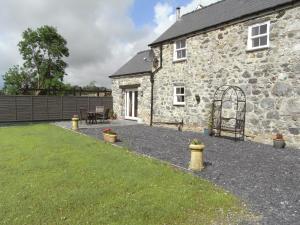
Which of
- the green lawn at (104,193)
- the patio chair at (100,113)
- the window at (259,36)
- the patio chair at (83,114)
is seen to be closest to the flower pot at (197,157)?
the green lawn at (104,193)

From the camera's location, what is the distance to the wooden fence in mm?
19922

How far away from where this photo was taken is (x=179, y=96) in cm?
1662

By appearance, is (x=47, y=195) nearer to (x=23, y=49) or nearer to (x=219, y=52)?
(x=219, y=52)

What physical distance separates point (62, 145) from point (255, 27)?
952cm

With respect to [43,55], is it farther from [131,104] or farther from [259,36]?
[259,36]

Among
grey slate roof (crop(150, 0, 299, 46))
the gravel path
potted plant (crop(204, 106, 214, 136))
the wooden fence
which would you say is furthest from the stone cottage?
the wooden fence

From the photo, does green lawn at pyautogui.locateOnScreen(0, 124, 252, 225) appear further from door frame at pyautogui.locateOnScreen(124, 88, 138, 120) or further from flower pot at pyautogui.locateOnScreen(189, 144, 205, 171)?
door frame at pyautogui.locateOnScreen(124, 88, 138, 120)

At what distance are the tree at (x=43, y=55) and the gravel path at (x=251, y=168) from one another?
23608mm

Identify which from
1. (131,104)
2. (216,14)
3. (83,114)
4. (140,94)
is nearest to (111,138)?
(140,94)

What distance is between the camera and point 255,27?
12.0 m

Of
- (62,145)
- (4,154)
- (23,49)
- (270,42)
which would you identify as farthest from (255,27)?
(23,49)

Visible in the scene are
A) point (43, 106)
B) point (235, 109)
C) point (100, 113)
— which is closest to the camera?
point (235, 109)

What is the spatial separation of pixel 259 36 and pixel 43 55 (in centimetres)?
2808

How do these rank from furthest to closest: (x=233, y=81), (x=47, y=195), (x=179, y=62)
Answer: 1. (x=179, y=62)
2. (x=233, y=81)
3. (x=47, y=195)
